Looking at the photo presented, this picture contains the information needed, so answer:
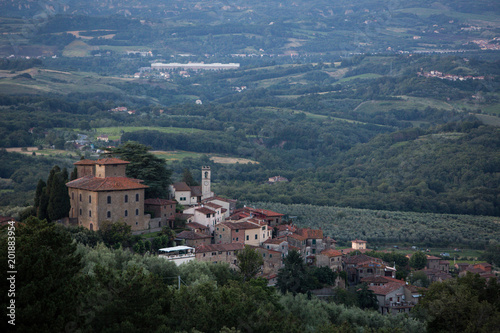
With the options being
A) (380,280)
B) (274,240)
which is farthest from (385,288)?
(274,240)

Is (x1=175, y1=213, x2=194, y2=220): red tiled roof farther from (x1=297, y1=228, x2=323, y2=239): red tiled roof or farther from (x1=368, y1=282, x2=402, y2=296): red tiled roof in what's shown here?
(x1=368, y1=282, x2=402, y2=296): red tiled roof

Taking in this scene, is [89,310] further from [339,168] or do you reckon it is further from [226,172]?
[339,168]

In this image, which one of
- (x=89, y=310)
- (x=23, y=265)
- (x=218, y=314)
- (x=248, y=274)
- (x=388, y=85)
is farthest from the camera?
(x=388, y=85)

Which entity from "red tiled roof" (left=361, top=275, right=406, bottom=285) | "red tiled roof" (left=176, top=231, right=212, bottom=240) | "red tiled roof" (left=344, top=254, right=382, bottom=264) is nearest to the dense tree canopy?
"red tiled roof" (left=176, top=231, right=212, bottom=240)

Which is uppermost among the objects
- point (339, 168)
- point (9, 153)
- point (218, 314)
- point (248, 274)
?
point (218, 314)

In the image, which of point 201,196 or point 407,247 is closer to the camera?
point 201,196

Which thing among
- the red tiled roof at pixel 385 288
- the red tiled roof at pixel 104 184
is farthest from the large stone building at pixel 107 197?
the red tiled roof at pixel 385 288

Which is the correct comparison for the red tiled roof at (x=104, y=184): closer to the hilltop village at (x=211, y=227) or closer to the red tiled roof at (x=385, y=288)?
the hilltop village at (x=211, y=227)

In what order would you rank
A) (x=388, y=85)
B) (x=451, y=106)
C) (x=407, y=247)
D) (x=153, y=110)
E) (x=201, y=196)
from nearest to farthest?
(x=201, y=196) < (x=407, y=247) < (x=153, y=110) < (x=451, y=106) < (x=388, y=85)

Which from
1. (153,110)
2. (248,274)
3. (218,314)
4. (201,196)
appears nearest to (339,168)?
(153,110)
